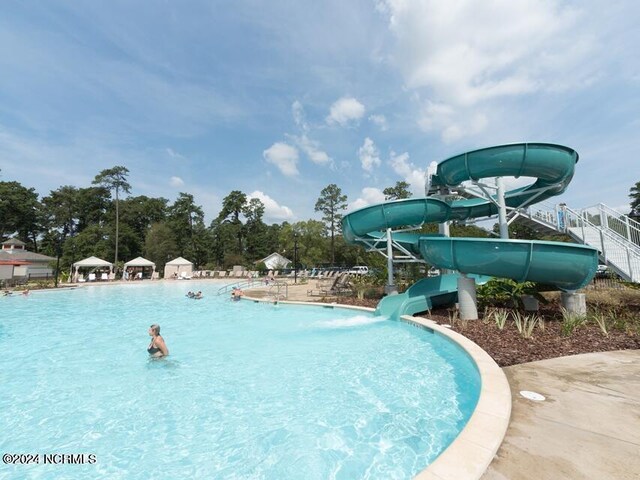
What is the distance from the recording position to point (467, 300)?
389 inches

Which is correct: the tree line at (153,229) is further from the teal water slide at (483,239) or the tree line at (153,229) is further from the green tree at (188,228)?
the teal water slide at (483,239)

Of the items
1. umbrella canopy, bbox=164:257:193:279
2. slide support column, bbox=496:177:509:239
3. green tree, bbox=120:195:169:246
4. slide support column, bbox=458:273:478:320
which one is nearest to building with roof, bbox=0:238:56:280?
umbrella canopy, bbox=164:257:193:279

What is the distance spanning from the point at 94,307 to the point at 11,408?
50.7 ft

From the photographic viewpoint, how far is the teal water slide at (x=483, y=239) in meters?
8.57

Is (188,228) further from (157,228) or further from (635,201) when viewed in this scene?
(635,201)

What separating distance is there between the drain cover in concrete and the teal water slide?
5541 mm

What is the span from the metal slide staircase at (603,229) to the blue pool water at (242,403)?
6.86 m

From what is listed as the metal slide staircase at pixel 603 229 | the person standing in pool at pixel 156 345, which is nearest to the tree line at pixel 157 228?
the metal slide staircase at pixel 603 229

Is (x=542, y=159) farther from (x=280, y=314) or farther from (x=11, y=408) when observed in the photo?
(x=11, y=408)

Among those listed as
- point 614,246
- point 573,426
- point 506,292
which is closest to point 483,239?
point 506,292

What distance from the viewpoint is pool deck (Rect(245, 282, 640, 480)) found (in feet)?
8.50

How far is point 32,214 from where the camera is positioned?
191 feet

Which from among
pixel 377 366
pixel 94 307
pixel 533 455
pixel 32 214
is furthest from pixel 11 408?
pixel 32 214

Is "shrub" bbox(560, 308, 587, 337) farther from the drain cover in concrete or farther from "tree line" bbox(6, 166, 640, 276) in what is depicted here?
"tree line" bbox(6, 166, 640, 276)
